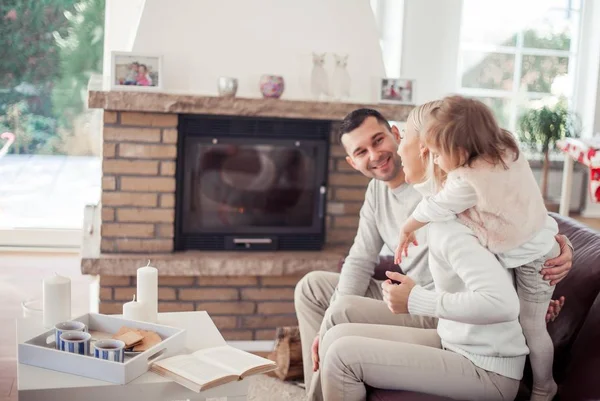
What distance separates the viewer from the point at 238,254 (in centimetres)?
357

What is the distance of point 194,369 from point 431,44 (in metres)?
3.57

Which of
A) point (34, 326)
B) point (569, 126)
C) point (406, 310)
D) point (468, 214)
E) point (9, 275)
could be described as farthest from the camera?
point (569, 126)

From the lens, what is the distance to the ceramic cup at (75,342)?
1849mm

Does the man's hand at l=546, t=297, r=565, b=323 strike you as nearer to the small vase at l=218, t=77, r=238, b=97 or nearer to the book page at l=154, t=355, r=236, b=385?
the book page at l=154, t=355, r=236, b=385

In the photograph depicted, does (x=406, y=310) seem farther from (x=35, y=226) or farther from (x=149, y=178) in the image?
(x=35, y=226)

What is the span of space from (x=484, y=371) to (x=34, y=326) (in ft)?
3.94

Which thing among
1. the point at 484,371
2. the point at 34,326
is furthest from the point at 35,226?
the point at 484,371

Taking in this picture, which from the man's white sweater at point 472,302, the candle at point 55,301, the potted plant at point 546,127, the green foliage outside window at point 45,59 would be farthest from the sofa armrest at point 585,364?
the green foliage outside window at point 45,59

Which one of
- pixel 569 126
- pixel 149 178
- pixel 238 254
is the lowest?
pixel 238 254

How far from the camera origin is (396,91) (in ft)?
12.3

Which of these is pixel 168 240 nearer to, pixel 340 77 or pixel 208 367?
pixel 340 77

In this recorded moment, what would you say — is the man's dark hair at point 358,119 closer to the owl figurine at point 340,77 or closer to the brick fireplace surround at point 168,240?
the brick fireplace surround at point 168,240

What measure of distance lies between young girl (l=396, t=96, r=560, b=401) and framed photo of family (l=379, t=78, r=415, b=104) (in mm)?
1905

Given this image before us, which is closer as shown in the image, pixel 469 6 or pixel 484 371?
pixel 484 371
